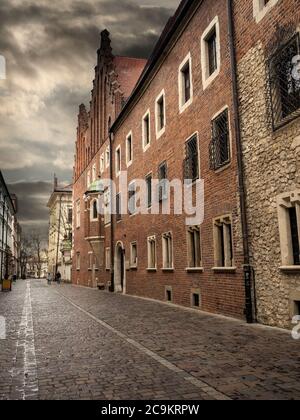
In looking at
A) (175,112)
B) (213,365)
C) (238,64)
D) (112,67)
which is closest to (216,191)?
(238,64)

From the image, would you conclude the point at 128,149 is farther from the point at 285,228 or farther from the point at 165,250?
the point at 285,228

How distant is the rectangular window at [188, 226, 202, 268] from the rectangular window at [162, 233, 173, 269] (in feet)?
7.11

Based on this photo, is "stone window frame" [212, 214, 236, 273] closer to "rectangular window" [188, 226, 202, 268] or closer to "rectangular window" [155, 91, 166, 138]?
"rectangular window" [188, 226, 202, 268]

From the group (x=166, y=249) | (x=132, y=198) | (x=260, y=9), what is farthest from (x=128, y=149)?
(x=260, y=9)

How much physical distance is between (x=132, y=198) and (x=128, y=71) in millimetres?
Answer: 12926

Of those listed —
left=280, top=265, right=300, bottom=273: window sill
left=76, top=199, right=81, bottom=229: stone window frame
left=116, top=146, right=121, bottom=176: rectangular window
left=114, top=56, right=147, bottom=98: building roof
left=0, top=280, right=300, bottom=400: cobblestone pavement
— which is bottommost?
left=0, top=280, right=300, bottom=400: cobblestone pavement

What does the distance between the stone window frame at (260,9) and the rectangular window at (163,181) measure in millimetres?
8233

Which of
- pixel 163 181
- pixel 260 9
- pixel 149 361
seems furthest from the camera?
pixel 163 181

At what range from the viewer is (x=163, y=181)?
18.4 m

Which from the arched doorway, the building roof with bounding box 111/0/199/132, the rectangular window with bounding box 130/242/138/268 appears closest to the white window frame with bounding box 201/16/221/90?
the building roof with bounding box 111/0/199/132

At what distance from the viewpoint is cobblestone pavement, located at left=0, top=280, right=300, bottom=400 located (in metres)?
4.82

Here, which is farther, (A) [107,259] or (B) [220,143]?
(A) [107,259]

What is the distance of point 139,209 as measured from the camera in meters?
22.0

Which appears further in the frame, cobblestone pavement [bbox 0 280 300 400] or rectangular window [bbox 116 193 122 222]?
rectangular window [bbox 116 193 122 222]
